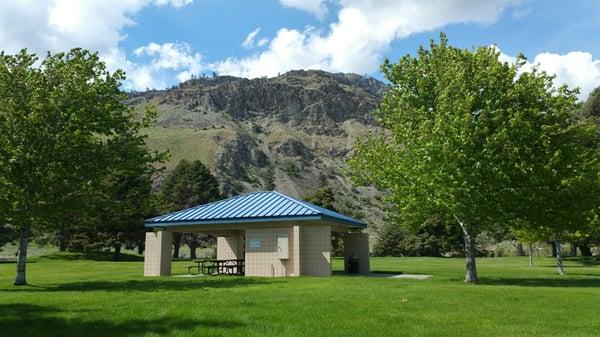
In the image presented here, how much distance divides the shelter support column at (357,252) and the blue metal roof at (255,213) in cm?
84

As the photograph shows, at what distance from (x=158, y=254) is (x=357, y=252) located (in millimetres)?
11543

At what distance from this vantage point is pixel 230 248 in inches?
1415

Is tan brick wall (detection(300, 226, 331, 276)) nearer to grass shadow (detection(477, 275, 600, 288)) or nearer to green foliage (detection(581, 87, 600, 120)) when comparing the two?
grass shadow (detection(477, 275, 600, 288))

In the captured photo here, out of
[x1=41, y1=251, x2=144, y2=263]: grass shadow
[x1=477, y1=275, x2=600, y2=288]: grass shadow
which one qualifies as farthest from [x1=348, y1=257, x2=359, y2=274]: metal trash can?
[x1=41, y1=251, x2=144, y2=263]: grass shadow

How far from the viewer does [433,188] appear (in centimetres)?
2083

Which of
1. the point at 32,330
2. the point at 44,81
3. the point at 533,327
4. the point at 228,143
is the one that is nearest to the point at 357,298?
the point at 533,327

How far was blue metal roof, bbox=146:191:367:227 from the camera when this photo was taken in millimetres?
25703

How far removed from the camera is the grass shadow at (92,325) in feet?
30.2

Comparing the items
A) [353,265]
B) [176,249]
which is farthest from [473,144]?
[176,249]

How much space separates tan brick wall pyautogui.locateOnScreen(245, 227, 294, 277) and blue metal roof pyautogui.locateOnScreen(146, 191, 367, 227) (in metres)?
1.11

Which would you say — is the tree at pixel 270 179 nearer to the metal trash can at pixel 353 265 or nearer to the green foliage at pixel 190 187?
the green foliage at pixel 190 187

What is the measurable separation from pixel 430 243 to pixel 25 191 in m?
55.1

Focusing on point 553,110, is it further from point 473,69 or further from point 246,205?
point 246,205

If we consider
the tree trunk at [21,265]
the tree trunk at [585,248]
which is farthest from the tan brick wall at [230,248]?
the tree trunk at [585,248]
